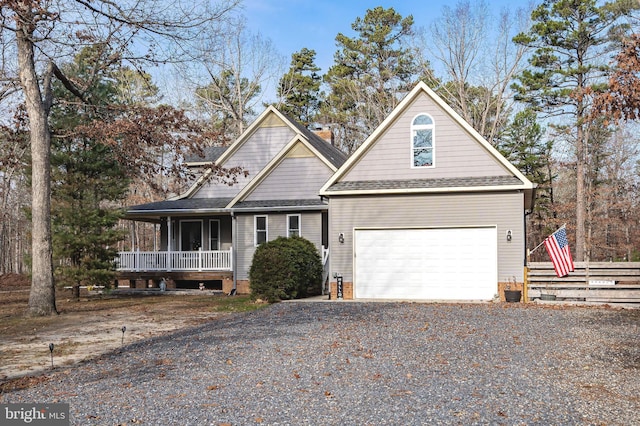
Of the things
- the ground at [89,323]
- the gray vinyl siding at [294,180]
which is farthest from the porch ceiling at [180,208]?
the ground at [89,323]

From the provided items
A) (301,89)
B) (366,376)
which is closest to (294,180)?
(366,376)

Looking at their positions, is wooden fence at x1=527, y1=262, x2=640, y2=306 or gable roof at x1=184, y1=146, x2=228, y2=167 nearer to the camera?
wooden fence at x1=527, y1=262, x2=640, y2=306

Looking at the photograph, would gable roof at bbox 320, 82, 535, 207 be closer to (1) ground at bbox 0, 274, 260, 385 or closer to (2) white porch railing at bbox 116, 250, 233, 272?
(1) ground at bbox 0, 274, 260, 385

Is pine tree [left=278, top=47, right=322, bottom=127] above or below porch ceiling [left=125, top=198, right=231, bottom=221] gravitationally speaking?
above

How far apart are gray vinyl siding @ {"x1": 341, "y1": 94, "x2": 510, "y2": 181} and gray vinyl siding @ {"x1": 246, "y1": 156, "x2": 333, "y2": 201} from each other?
3.89 meters

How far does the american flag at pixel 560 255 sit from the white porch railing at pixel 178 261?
39.6ft

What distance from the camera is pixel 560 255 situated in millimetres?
16984

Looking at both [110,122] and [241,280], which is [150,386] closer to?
[110,122]

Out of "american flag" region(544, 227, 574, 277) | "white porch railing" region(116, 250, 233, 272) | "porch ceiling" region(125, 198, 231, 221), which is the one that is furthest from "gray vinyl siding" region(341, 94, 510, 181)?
"white porch railing" region(116, 250, 233, 272)

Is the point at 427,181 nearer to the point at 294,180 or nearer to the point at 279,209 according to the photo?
the point at 279,209

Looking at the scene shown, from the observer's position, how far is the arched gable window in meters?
18.9

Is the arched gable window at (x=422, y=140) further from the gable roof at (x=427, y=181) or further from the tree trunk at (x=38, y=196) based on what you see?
the tree trunk at (x=38, y=196)

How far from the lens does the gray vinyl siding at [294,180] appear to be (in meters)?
23.3

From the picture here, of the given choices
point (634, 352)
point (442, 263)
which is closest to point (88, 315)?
point (442, 263)
